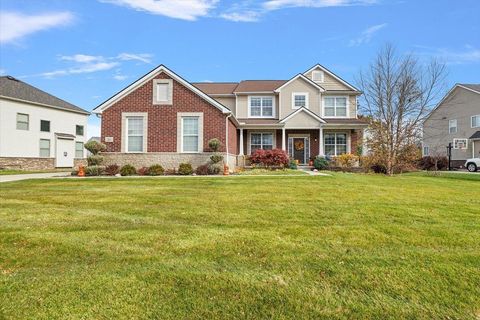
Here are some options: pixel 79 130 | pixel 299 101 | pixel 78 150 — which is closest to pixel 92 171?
pixel 299 101

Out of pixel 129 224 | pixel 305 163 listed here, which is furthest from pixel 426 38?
pixel 129 224

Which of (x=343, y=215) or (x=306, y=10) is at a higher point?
(x=306, y=10)

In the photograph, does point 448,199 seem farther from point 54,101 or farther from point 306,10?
point 54,101

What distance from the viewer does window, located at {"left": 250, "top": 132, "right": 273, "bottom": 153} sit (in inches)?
1002

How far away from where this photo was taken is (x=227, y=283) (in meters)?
A: 3.33

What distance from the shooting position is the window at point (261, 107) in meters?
25.9

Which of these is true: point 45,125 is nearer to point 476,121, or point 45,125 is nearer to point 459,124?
point 459,124

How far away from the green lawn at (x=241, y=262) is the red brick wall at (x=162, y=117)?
1209cm

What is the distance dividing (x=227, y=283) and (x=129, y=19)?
45.7ft

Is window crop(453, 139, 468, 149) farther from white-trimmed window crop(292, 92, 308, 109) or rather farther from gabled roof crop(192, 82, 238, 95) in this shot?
gabled roof crop(192, 82, 238, 95)

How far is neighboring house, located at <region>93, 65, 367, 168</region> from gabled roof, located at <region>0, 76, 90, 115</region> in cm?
1462

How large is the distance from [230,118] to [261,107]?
6.27 meters

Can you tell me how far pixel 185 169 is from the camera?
17828mm

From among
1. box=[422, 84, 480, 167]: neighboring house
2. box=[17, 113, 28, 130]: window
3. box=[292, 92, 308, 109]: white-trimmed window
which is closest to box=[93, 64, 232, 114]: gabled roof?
box=[292, 92, 308, 109]: white-trimmed window
